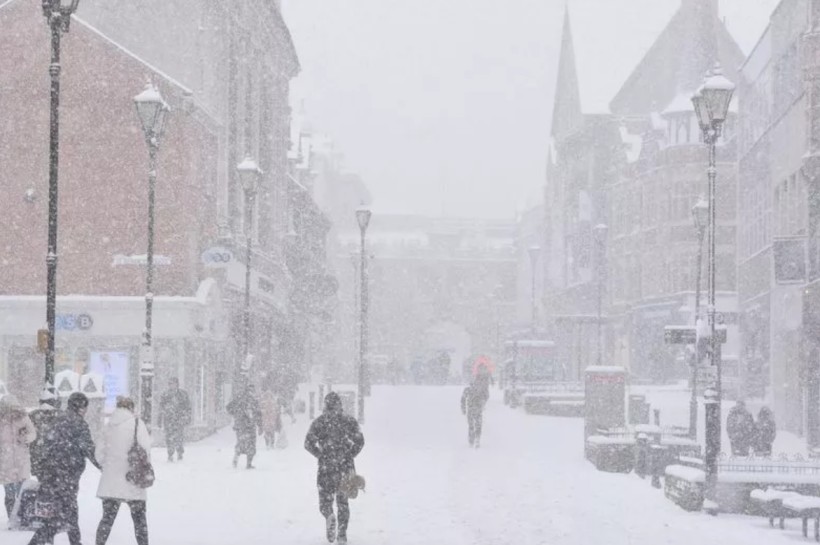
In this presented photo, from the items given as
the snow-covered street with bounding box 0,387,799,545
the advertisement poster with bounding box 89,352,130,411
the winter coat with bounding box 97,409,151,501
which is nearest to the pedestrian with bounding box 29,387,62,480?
the winter coat with bounding box 97,409,151,501

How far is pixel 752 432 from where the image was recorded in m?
26.5

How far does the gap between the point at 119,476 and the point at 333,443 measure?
8.80 feet

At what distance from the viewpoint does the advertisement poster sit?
3212cm

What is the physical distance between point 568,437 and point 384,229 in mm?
82703

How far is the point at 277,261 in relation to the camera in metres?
49.2

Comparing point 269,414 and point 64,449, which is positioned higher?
point 64,449

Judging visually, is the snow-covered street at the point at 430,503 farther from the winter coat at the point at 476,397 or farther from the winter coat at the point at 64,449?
the winter coat at the point at 64,449

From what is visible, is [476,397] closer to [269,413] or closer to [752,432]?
[269,413]

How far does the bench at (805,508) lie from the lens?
54.0 ft

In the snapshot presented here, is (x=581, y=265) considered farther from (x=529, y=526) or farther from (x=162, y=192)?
(x=529, y=526)

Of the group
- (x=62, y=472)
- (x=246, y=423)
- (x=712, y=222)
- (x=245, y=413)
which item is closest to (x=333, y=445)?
(x=62, y=472)

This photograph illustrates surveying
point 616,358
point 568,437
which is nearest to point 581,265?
point 616,358

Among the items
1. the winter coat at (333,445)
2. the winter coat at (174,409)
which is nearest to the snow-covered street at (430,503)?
the winter coat at (174,409)

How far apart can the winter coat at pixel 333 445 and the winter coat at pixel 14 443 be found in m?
3.21
